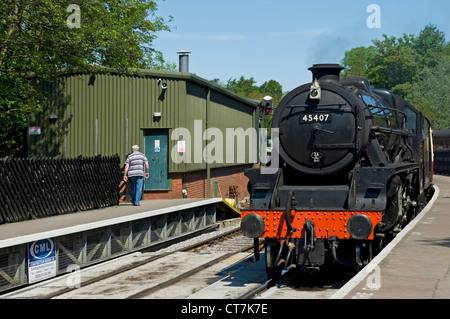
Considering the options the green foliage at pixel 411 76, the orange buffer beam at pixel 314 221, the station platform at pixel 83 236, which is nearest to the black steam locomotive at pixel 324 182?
the orange buffer beam at pixel 314 221

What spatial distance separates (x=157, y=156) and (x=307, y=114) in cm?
1072

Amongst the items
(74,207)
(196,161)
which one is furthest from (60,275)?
(196,161)

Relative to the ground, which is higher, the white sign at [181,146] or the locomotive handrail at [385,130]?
the locomotive handrail at [385,130]

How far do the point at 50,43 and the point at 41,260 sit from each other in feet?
26.6

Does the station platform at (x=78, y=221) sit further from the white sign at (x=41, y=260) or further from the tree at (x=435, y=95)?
the tree at (x=435, y=95)

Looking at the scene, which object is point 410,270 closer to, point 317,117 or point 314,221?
point 314,221

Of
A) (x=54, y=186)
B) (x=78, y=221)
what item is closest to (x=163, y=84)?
(x=54, y=186)

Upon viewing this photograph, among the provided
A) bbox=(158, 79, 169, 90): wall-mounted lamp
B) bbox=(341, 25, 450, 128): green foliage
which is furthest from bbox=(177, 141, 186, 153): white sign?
bbox=(341, 25, 450, 128): green foliage

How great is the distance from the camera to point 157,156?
770 inches

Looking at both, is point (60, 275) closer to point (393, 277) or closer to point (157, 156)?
point (393, 277)

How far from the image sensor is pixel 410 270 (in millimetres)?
7719

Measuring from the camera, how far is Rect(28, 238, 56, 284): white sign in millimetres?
9961

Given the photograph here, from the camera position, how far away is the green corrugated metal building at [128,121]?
771 inches
